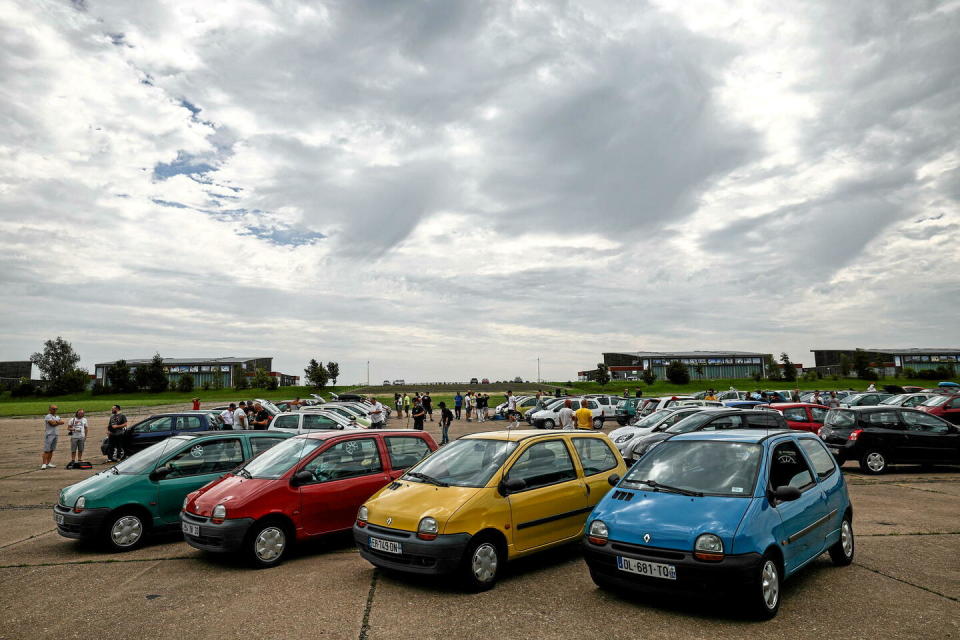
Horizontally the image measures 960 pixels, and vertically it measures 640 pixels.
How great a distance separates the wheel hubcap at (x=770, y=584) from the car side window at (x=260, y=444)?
695 centimetres

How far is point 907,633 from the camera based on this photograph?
4.70 meters

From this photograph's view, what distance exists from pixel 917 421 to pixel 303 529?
14079 millimetres

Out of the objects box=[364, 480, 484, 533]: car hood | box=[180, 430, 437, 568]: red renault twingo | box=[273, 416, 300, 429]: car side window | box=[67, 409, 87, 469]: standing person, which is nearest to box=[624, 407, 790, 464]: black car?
box=[180, 430, 437, 568]: red renault twingo

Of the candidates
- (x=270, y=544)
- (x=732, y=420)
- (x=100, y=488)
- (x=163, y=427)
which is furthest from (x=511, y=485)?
(x=163, y=427)

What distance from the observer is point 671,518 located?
5082mm

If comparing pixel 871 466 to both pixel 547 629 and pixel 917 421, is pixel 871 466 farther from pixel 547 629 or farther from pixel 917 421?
pixel 547 629

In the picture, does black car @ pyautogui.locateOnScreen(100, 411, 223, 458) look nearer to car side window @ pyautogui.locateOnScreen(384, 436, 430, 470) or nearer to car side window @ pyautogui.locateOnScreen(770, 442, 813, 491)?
car side window @ pyautogui.locateOnScreen(384, 436, 430, 470)

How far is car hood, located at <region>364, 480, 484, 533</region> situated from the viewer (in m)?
5.82

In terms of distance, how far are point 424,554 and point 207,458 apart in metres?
4.68

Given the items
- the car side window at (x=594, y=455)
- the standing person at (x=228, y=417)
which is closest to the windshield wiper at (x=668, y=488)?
the car side window at (x=594, y=455)

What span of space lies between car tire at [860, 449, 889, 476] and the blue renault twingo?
9.00 metres

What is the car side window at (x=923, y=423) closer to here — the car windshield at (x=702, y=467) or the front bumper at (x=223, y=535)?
the car windshield at (x=702, y=467)

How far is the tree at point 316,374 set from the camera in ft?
350

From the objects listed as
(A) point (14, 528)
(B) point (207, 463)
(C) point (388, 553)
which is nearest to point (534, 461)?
(C) point (388, 553)
